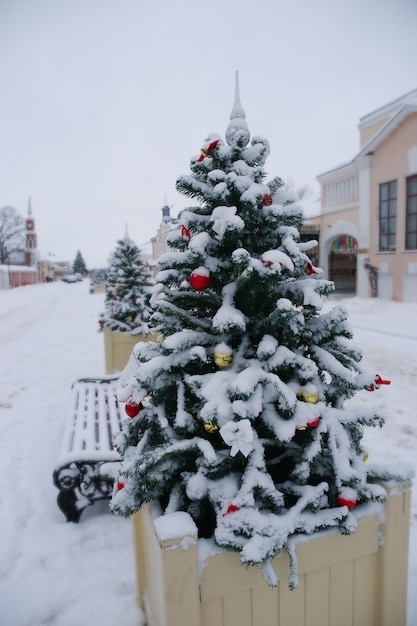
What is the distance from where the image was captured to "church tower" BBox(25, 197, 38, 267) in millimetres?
67812

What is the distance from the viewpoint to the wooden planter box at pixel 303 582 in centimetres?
173

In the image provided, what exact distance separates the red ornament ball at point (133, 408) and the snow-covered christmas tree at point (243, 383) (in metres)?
0.01

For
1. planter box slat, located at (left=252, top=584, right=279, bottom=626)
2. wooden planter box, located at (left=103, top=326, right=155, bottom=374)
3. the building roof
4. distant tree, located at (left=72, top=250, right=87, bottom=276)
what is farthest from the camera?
distant tree, located at (left=72, top=250, right=87, bottom=276)

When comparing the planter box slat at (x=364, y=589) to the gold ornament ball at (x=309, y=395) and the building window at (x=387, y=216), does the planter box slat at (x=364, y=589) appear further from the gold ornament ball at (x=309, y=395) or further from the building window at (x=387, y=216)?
the building window at (x=387, y=216)

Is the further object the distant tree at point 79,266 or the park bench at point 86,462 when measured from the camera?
the distant tree at point 79,266

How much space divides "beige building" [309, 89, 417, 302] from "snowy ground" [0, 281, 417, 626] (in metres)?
5.92

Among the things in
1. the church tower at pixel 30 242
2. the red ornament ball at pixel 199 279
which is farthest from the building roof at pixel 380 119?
the church tower at pixel 30 242

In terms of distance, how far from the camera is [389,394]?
20.7ft

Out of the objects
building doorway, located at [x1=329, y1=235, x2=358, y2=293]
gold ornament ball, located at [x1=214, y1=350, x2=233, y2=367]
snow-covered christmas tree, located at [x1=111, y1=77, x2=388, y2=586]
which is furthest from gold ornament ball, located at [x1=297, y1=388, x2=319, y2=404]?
building doorway, located at [x1=329, y1=235, x2=358, y2=293]


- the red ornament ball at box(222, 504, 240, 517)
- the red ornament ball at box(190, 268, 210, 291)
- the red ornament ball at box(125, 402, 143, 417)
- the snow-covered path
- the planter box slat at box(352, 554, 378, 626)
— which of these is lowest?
the snow-covered path

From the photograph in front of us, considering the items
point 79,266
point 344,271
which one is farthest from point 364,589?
point 79,266

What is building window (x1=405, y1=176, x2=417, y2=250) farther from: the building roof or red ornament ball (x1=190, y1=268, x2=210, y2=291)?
red ornament ball (x1=190, y1=268, x2=210, y2=291)

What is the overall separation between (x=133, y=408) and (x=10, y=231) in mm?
79061

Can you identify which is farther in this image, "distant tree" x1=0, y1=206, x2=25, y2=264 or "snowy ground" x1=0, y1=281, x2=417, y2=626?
"distant tree" x1=0, y1=206, x2=25, y2=264
